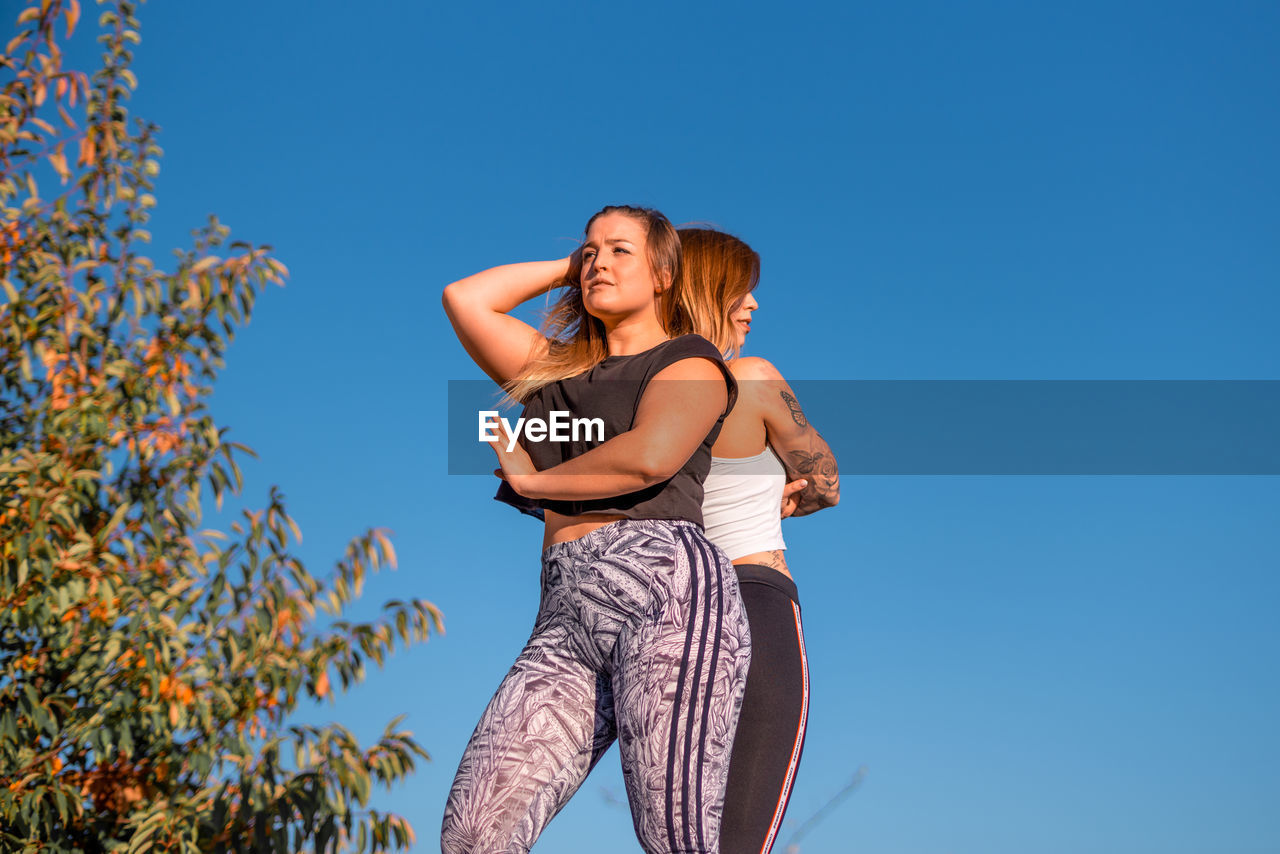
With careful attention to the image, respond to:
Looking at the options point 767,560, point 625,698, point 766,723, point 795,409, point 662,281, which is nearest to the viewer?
point 625,698

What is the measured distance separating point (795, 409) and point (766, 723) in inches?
32.1

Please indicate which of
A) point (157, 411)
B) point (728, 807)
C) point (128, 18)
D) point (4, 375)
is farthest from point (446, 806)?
point (128, 18)

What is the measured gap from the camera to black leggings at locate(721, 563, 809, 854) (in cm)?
203

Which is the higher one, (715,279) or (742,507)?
(715,279)

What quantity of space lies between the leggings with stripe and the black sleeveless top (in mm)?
50

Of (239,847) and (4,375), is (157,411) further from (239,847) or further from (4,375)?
(239,847)

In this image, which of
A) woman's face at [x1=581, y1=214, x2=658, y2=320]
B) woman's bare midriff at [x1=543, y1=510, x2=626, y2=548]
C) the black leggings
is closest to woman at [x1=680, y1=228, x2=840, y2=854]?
the black leggings

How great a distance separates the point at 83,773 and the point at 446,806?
9.44ft

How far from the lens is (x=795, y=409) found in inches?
100

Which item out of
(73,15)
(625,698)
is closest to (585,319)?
(625,698)

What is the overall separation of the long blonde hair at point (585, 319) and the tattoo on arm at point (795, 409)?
359 mm

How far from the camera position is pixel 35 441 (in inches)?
160

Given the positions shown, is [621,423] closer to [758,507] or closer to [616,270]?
[616,270]

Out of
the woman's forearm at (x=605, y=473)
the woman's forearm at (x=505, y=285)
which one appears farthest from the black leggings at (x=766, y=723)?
the woman's forearm at (x=505, y=285)
